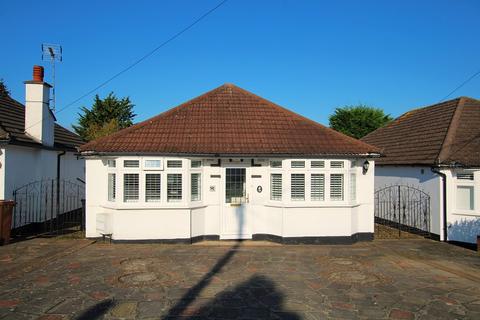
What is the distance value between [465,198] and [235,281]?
8.44 metres

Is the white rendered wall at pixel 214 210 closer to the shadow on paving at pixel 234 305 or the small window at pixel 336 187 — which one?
the small window at pixel 336 187

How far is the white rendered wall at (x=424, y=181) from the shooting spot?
11.8 meters

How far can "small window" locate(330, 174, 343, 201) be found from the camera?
11117 mm

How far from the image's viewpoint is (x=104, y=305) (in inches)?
235

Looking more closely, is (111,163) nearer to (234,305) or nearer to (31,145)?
(31,145)

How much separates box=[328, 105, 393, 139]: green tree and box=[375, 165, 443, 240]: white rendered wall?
23086 mm

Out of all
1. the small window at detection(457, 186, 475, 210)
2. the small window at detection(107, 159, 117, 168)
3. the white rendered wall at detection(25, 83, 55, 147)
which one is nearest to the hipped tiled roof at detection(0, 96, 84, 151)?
the white rendered wall at detection(25, 83, 55, 147)

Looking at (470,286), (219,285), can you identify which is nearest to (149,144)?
(219,285)

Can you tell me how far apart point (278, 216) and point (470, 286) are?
17.3 ft

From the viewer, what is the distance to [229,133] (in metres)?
11.6

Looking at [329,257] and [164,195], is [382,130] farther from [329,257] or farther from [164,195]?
[164,195]

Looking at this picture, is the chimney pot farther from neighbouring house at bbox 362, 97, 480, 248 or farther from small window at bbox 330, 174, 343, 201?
neighbouring house at bbox 362, 97, 480, 248

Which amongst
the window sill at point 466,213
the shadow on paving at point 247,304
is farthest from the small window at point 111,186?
the window sill at point 466,213

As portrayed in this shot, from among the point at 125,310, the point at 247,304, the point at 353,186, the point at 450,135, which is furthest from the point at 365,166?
the point at 125,310
